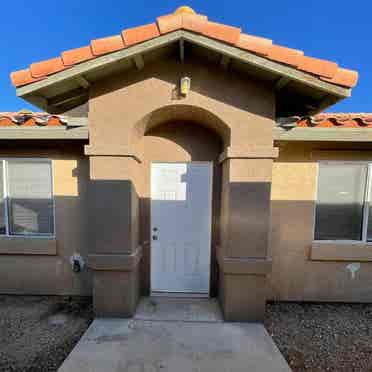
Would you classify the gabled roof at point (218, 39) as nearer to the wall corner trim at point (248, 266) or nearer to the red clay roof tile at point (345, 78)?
the red clay roof tile at point (345, 78)

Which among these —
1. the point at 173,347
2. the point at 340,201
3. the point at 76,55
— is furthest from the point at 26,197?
the point at 340,201

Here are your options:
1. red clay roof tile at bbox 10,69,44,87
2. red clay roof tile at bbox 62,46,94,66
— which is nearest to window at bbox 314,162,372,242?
red clay roof tile at bbox 62,46,94,66

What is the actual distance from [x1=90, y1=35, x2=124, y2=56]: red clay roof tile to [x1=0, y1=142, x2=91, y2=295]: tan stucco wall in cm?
190

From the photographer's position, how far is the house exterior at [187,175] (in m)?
3.04

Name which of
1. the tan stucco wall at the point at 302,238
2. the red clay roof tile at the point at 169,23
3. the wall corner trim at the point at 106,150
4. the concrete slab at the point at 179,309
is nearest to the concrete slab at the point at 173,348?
the concrete slab at the point at 179,309

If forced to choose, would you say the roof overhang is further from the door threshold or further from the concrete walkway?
the door threshold

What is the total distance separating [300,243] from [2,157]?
6.07 metres

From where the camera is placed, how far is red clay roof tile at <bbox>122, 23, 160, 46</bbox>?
2.85m

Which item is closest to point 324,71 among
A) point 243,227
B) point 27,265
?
point 243,227

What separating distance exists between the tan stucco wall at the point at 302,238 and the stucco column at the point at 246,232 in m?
1.03

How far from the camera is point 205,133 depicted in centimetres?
408

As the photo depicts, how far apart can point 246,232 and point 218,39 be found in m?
2.71

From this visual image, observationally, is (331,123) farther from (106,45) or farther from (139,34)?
(106,45)

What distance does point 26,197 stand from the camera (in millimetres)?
4445
